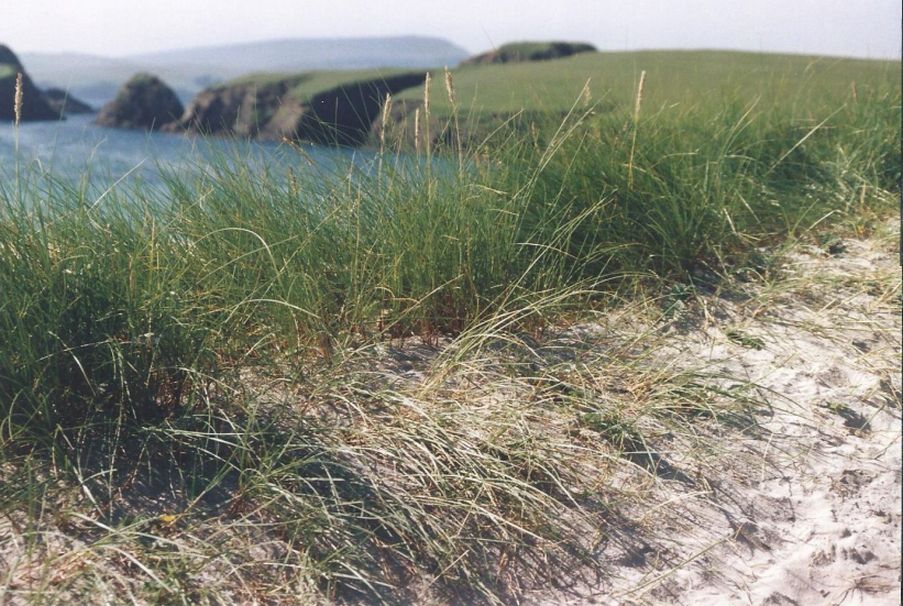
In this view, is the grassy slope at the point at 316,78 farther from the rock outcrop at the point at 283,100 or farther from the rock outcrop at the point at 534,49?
the rock outcrop at the point at 534,49

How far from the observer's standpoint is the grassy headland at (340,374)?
2.01m

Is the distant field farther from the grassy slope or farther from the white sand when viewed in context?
the grassy slope

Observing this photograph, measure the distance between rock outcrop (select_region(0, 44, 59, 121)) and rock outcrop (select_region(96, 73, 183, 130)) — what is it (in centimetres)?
123

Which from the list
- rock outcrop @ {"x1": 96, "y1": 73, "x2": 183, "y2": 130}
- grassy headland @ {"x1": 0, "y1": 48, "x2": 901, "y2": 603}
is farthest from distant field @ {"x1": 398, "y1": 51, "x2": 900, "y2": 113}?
rock outcrop @ {"x1": 96, "y1": 73, "x2": 183, "y2": 130}

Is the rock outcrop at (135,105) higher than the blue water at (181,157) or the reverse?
the reverse

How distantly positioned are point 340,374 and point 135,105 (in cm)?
2085

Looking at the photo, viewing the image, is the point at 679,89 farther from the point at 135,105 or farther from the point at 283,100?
the point at 135,105

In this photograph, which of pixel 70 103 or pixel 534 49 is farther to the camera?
pixel 70 103

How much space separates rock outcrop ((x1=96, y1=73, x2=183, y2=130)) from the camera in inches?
832

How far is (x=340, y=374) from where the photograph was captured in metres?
2.53

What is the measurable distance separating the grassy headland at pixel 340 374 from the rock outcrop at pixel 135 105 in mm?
19081

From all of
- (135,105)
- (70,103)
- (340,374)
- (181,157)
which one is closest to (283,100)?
(181,157)

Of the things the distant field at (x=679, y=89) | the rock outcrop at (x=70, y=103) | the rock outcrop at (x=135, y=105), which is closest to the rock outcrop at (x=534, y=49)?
the rock outcrop at (x=135, y=105)

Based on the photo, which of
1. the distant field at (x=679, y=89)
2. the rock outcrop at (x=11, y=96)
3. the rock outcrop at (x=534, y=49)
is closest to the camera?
the distant field at (x=679, y=89)
